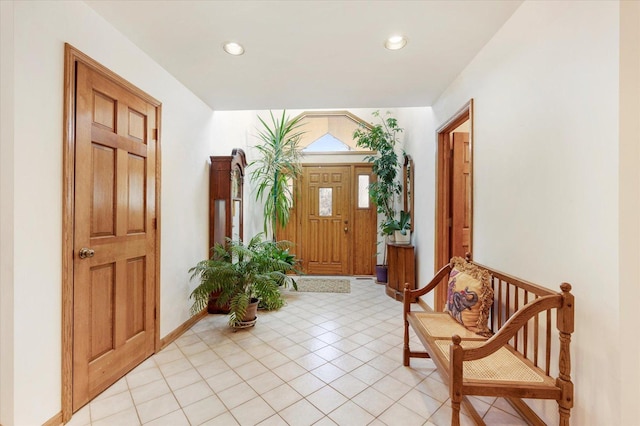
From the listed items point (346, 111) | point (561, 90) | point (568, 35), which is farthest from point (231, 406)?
point (346, 111)

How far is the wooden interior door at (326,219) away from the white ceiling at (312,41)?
7.72 feet

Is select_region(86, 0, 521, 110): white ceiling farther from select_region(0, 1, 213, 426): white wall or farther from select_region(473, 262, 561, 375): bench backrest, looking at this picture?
select_region(473, 262, 561, 375): bench backrest

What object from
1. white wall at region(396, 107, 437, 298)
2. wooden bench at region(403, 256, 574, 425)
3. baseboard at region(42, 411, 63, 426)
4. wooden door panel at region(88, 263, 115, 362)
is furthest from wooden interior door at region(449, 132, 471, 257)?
baseboard at region(42, 411, 63, 426)

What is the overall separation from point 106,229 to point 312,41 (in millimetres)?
1890

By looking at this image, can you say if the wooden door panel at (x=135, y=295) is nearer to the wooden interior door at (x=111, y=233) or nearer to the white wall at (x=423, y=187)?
the wooden interior door at (x=111, y=233)

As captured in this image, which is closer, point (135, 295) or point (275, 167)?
point (135, 295)

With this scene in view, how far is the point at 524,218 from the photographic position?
1.60m

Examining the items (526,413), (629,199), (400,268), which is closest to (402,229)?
(400,268)

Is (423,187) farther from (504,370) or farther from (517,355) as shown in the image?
(504,370)

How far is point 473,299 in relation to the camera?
5.79ft

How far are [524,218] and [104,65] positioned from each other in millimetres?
2732

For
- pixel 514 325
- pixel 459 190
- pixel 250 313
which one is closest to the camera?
pixel 514 325

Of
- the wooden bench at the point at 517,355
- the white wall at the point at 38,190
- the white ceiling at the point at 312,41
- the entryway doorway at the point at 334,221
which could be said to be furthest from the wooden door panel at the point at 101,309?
the entryway doorway at the point at 334,221

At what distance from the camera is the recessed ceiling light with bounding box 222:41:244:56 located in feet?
6.67
